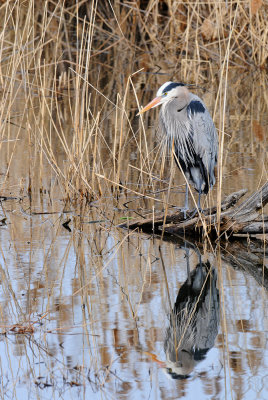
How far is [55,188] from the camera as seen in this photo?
20.7 feet

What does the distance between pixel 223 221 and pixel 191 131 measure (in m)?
0.96

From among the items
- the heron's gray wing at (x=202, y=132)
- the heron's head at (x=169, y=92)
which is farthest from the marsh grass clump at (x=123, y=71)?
the heron's head at (x=169, y=92)

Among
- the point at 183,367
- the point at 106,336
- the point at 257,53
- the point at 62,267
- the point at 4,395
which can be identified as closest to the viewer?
the point at 4,395

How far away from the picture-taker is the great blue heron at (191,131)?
5.70 m

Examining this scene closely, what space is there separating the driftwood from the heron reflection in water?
0.51 m

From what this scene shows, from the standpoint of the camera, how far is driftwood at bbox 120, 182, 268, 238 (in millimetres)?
4992

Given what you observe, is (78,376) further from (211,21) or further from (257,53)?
(257,53)

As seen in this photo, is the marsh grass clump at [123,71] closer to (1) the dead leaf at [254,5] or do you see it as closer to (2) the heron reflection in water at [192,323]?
(1) the dead leaf at [254,5]

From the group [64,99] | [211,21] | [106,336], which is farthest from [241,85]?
[106,336]

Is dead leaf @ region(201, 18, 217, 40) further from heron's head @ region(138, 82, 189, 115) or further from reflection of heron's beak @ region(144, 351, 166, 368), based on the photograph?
reflection of heron's beak @ region(144, 351, 166, 368)

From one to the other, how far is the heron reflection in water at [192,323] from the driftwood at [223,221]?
0.51 m

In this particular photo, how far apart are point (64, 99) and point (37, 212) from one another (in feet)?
15.2

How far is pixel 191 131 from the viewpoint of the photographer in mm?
5762

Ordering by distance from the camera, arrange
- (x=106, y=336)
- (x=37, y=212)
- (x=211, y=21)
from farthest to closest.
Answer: (x=211, y=21) < (x=37, y=212) < (x=106, y=336)
